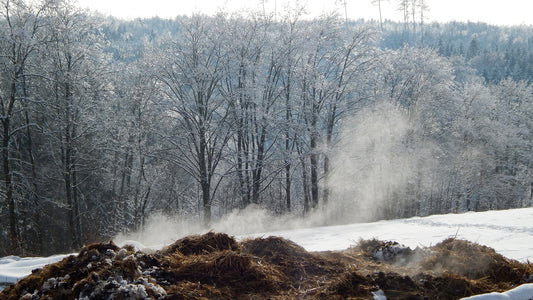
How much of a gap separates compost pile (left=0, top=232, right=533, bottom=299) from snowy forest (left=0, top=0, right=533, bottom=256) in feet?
48.7

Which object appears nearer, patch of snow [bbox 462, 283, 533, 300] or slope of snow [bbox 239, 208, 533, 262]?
patch of snow [bbox 462, 283, 533, 300]

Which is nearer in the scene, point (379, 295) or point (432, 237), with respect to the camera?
point (379, 295)

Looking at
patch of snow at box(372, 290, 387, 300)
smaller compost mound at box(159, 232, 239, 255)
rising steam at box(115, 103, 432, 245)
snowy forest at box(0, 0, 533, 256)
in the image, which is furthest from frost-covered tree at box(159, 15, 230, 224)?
patch of snow at box(372, 290, 387, 300)

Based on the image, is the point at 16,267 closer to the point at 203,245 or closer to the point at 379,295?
the point at 203,245

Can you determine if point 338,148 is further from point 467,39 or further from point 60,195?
point 467,39

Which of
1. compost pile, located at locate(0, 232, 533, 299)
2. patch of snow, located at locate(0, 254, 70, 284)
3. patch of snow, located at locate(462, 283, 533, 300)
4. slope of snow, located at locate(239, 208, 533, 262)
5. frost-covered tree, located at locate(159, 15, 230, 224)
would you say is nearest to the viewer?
patch of snow, located at locate(462, 283, 533, 300)

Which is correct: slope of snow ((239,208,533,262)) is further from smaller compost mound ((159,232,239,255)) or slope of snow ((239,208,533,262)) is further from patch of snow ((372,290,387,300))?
patch of snow ((372,290,387,300))

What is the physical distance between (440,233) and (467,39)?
133m

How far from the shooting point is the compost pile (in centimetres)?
396

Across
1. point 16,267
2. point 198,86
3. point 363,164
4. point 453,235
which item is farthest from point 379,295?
point 363,164

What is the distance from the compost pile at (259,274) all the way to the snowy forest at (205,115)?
14.8 m

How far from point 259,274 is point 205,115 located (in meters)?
17.6

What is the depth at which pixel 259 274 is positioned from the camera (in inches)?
177

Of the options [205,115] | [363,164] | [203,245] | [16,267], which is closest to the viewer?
[203,245]
